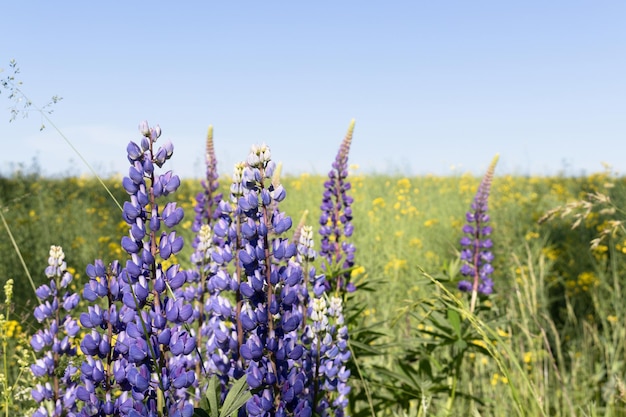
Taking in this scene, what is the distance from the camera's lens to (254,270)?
1517 millimetres

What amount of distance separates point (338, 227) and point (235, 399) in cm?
220

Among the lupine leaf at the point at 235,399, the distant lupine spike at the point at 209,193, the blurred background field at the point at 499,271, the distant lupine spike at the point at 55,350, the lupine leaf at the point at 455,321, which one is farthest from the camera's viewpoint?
the blurred background field at the point at 499,271

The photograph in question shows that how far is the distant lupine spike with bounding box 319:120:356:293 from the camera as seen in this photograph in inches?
124

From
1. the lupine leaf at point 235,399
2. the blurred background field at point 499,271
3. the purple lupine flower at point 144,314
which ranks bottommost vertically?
the blurred background field at point 499,271

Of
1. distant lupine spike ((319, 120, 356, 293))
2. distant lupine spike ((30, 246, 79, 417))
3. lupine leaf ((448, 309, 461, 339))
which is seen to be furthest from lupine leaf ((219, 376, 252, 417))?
lupine leaf ((448, 309, 461, 339))

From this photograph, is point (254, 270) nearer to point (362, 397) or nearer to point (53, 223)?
point (362, 397)

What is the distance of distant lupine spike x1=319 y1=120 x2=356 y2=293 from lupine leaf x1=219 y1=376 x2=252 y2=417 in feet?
5.30

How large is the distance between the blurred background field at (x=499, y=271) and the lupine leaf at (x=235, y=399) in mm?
1452

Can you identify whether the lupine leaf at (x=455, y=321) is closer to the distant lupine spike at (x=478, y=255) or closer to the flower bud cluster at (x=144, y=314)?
the distant lupine spike at (x=478, y=255)

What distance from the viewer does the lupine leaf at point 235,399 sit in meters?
1.40

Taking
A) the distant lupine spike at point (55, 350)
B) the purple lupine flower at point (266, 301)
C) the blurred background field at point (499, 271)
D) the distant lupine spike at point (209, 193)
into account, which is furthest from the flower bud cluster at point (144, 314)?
the distant lupine spike at point (209, 193)

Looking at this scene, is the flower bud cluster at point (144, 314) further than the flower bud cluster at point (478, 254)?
No

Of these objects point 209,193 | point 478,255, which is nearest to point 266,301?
point 209,193

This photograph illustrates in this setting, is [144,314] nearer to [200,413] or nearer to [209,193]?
[200,413]
